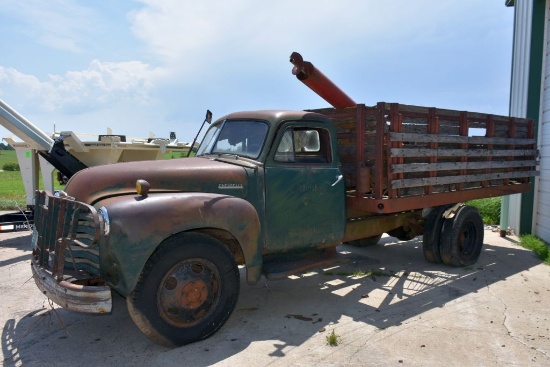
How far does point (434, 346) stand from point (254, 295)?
2171 mm

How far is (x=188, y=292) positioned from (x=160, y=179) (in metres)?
1.06

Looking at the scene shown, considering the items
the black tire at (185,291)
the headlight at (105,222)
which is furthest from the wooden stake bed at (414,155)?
the headlight at (105,222)

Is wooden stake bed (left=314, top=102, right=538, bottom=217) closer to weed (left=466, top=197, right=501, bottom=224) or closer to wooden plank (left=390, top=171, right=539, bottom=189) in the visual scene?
wooden plank (left=390, top=171, right=539, bottom=189)

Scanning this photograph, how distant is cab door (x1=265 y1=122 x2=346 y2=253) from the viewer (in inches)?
185

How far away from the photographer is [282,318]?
465 cm

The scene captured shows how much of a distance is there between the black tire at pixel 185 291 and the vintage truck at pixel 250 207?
1 cm

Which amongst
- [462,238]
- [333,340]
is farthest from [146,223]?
[462,238]

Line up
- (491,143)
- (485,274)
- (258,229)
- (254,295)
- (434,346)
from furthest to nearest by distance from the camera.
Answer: (491,143) < (485,274) < (254,295) < (258,229) < (434,346)

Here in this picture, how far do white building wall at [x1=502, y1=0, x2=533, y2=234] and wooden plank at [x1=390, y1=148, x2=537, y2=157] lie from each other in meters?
1.39

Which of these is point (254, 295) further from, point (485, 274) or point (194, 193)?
point (485, 274)

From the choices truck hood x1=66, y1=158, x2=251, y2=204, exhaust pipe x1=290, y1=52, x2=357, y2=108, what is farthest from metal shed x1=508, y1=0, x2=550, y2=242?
truck hood x1=66, y1=158, x2=251, y2=204

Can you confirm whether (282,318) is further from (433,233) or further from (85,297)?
(433,233)

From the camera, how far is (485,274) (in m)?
6.27

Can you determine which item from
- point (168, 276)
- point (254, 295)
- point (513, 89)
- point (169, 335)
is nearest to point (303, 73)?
point (254, 295)
